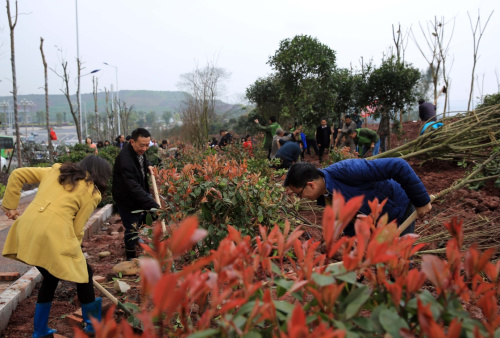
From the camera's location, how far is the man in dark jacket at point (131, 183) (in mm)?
4340

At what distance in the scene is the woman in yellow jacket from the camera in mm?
2555

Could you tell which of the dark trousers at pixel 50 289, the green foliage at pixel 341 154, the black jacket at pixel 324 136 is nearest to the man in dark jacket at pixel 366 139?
the green foliage at pixel 341 154

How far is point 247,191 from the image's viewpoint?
3.06 metres

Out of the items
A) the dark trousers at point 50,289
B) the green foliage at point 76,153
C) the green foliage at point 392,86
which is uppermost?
the green foliage at point 392,86

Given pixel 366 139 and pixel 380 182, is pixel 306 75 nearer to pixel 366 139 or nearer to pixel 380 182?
pixel 366 139

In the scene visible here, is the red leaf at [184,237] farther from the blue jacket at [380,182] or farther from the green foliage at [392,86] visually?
the green foliage at [392,86]

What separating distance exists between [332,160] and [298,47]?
21.7ft

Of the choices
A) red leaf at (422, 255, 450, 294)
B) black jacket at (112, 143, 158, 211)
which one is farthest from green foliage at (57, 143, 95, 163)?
red leaf at (422, 255, 450, 294)

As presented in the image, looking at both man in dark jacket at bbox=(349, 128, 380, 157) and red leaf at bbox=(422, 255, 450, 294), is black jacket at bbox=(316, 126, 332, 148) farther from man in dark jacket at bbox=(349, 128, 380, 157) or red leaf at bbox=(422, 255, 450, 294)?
red leaf at bbox=(422, 255, 450, 294)

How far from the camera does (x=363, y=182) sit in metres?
2.90

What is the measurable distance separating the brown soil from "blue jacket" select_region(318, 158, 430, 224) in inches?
→ 30.5

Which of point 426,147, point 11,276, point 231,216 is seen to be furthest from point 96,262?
point 426,147

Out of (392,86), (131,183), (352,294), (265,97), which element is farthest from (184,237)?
(265,97)

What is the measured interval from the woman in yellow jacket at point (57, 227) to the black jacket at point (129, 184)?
1.48m
